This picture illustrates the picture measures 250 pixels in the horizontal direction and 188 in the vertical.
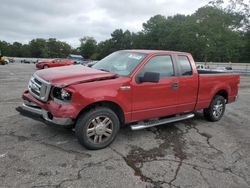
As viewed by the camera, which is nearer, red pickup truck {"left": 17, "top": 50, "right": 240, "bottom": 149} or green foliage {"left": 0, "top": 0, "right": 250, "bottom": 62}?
red pickup truck {"left": 17, "top": 50, "right": 240, "bottom": 149}

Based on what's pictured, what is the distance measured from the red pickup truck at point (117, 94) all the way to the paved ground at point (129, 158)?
0.35 meters

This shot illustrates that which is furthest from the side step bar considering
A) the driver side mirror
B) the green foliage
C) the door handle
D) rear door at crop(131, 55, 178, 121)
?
the green foliage

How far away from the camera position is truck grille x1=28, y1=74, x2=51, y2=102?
445 cm

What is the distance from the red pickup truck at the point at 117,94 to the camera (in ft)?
14.3

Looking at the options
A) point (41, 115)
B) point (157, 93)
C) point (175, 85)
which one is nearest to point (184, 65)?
point (175, 85)

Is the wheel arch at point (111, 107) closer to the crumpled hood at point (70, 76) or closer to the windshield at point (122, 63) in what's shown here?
the crumpled hood at point (70, 76)

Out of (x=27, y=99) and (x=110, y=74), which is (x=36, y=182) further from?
(x=110, y=74)

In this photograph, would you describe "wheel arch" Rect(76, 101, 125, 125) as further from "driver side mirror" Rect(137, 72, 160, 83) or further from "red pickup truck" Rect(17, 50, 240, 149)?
"driver side mirror" Rect(137, 72, 160, 83)

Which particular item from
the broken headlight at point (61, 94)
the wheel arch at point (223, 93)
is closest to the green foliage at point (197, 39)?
the wheel arch at point (223, 93)

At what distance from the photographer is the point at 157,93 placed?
5297 millimetres

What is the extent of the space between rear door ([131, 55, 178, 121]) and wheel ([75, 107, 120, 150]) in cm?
55

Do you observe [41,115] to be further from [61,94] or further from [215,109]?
[215,109]

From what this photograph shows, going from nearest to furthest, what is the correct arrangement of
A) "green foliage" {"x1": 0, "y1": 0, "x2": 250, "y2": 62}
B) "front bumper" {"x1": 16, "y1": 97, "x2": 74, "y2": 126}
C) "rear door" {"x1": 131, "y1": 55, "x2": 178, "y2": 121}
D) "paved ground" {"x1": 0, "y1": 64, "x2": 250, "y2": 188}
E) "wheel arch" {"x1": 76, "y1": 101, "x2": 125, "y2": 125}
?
"paved ground" {"x1": 0, "y1": 64, "x2": 250, "y2": 188} < "front bumper" {"x1": 16, "y1": 97, "x2": 74, "y2": 126} < "wheel arch" {"x1": 76, "y1": 101, "x2": 125, "y2": 125} < "rear door" {"x1": 131, "y1": 55, "x2": 178, "y2": 121} < "green foliage" {"x1": 0, "y1": 0, "x2": 250, "y2": 62}

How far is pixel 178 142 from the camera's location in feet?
17.3
